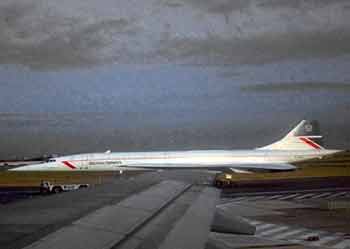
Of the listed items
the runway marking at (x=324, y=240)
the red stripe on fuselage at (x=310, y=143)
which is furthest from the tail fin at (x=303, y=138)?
the runway marking at (x=324, y=240)

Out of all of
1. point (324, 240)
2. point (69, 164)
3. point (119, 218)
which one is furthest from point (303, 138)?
point (119, 218)

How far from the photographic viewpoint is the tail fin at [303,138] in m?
59.4

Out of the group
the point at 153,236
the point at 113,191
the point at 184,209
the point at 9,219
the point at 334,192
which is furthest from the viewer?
the point at 334,192

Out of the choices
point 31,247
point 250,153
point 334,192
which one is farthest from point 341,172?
point 31,247

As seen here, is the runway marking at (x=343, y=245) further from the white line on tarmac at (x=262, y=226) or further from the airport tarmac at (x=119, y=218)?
the airport tarmac at (x=119, y=218)

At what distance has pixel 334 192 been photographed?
37.9 meters

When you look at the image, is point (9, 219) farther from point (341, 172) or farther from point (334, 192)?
point (341, 172)

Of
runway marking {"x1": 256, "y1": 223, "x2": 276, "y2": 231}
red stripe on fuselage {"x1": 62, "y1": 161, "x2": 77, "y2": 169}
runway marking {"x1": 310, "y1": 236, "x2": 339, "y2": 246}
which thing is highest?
red stripe on fuselage {"x1": 62, "y1": 161, "x2": 77, "y2": 169}

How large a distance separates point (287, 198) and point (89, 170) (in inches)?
1058

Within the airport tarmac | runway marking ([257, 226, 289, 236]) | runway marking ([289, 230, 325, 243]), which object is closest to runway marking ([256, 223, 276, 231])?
runway marking ([257, 226, 289, 236])

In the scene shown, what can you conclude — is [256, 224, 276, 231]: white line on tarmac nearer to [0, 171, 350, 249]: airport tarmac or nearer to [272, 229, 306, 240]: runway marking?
[272, 229, 306, 240]: runway marking

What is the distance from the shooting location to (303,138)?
5981 cm

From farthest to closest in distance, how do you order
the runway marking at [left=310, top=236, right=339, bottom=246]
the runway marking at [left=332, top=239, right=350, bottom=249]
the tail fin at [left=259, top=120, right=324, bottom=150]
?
1. the tail fin at [left=259, top=120, right=324, bottom=150]
2. the runway marking at [left=310, top=236, right=339, bottom=246]
3. the runway marking at [left=332, top=239, right=350, bottom=249]

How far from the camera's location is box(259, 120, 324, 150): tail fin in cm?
5941
